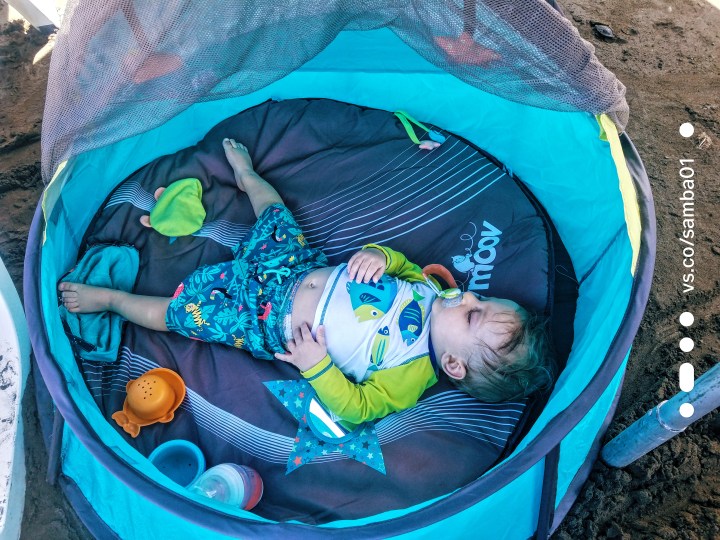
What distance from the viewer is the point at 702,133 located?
7.53 feet

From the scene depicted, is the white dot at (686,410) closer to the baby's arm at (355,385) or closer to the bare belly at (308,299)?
the baby's arm at (355,385)

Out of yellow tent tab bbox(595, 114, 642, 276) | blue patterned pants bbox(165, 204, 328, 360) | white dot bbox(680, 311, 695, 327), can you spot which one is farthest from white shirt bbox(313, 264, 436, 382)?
white dot bbox(680, 311, 695, 327)

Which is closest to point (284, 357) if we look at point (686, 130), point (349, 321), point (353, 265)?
point (349, 321)

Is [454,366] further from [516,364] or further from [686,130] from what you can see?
[686,130]

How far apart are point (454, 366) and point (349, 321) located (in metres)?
0.28

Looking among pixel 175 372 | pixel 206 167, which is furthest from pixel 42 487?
pixel 206 167

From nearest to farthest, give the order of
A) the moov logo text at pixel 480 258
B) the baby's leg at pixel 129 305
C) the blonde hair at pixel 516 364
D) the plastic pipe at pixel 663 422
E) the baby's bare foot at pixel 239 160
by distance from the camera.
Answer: the plastic pipe at pixel 663 422 < the blonde hair at pixel 516 364 < the baby's leg at pixel 129 305 < the moov logo text at pixel 480 258 < the baby's bare foot at pixel 239 160

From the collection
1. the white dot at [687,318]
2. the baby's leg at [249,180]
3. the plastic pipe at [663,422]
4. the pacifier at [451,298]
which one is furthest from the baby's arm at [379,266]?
the white dot at [687,318]

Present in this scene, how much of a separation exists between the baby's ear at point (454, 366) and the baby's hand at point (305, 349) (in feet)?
0.97

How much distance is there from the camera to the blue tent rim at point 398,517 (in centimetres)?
111

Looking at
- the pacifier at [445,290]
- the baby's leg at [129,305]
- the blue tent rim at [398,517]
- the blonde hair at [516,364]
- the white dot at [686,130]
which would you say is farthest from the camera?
the white dot at [686,130]

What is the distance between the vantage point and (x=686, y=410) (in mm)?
1309

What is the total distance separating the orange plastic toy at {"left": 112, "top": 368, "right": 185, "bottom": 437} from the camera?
59.1 inches

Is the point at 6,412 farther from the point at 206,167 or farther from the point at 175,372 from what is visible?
the point at 206,167
